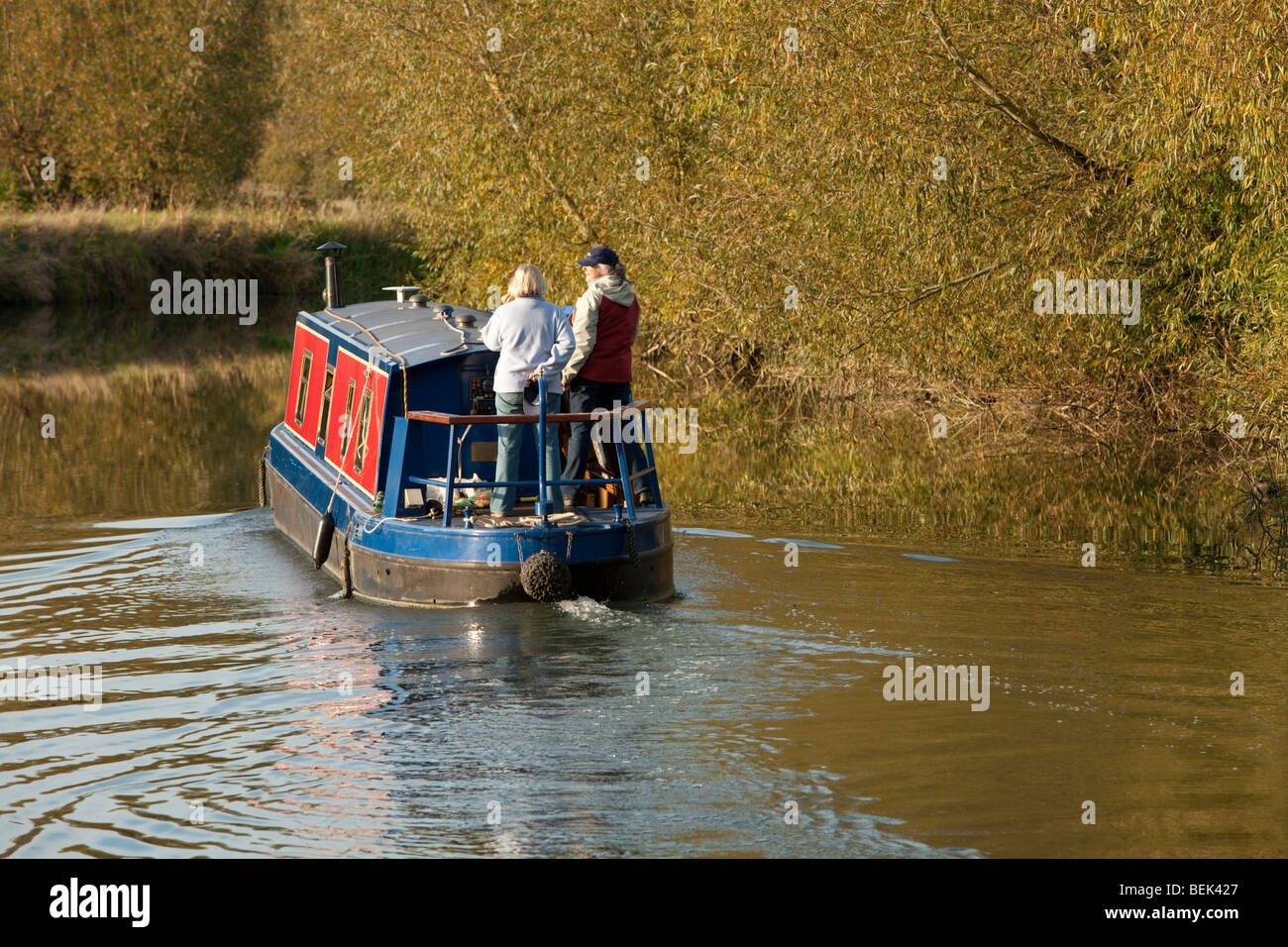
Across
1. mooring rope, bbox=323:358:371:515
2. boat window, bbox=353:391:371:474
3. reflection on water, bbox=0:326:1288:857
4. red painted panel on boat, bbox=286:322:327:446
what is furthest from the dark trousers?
red painted panel on boat, bbox=286:322:327:446

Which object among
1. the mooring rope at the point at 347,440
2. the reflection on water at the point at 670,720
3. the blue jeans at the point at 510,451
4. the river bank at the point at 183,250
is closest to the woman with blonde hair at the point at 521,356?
the blue jeans at the point at 510,451

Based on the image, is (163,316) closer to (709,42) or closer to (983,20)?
(709,42)

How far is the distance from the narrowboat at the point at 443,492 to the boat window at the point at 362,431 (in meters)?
0.01

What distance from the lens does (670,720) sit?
8.05 metres

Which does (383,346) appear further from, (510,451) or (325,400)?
(510,451)

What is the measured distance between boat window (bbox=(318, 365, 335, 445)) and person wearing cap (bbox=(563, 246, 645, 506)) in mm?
2900

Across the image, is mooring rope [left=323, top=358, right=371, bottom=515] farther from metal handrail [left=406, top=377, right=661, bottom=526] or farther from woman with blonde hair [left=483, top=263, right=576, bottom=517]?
woman with blonde hair [left=483, top=263, right=576, bottom=517]

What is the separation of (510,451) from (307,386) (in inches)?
160

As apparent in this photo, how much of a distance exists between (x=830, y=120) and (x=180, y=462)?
27.1ft

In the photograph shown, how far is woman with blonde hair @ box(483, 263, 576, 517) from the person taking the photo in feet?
34.5

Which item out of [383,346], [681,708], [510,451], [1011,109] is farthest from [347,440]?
[1011,109]

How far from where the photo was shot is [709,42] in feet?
60.0

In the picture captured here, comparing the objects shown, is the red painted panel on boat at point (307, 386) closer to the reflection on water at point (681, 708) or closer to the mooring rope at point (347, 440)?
the reflection on water at point (681, 708)

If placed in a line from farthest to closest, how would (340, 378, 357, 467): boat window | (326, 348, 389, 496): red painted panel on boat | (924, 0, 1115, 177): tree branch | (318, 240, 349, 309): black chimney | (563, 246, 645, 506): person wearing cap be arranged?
1. (924, 0, 1115, 177): tree branch
2. (318, 240, 349, 309): black chimney
3. (340, 378, 357, 467): boat window
4. (326, 348, 389, 496): red painted panel on boat
5. (563, 246, 645, 506): person wearing cap
